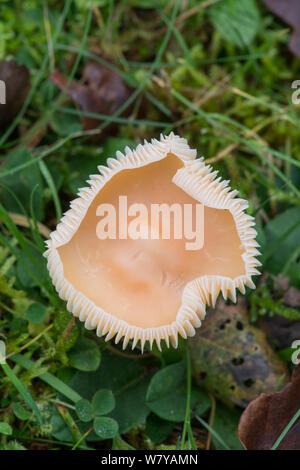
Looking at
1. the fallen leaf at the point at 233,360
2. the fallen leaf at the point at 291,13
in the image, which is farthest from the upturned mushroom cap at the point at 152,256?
the fallen leaf at the point at 291,13

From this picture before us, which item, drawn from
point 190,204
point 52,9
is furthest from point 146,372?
point 52,9

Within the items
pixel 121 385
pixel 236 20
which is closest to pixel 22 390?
pixel 121 385

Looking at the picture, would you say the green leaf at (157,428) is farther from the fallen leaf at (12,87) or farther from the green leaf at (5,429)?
the fallen leaf at (12,87)

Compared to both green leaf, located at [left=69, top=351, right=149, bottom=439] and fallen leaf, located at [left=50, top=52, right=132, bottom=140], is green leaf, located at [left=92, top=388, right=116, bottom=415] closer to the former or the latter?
green leaf, located at [left=69, top=351, right=149, bottom=439]

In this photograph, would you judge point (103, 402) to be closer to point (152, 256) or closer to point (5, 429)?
point (5, 429)

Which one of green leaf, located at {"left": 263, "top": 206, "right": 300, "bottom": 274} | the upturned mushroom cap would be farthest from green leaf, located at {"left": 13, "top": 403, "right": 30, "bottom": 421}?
green leaf, located at {"left": 263, "top": 206, "right": 300, "bottom": 274}

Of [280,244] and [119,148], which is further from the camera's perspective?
[119,148]
